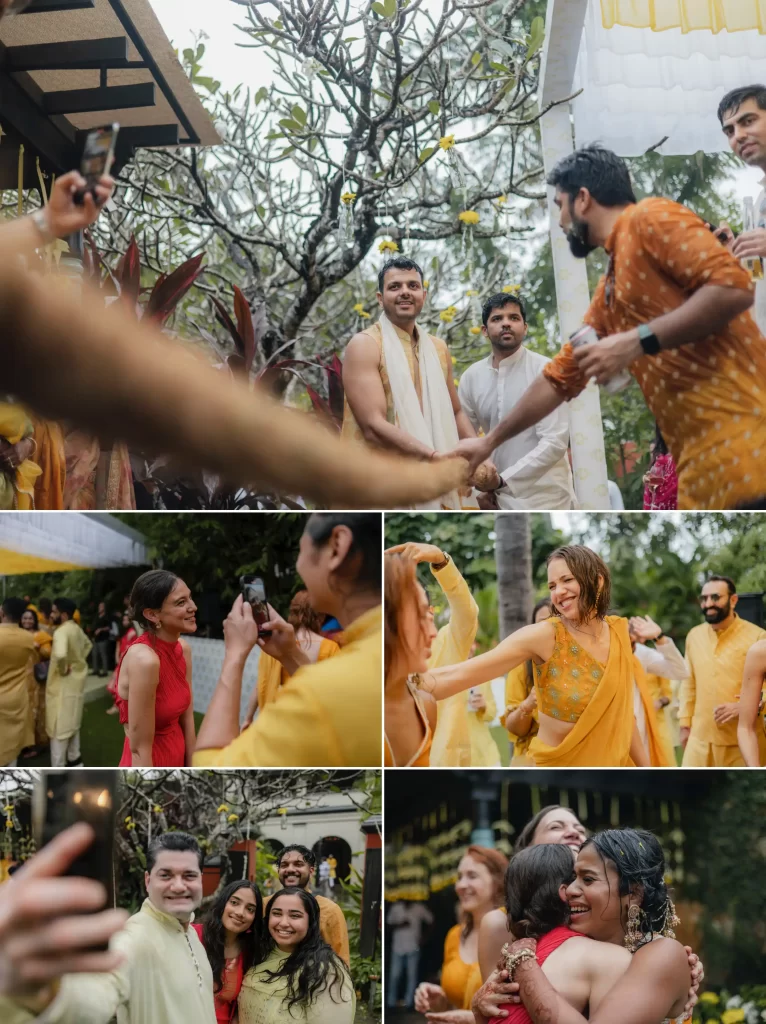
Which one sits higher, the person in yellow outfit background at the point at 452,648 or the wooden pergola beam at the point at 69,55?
the wooden pergola beam at the point at 69,55

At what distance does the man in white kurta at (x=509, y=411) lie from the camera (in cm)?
415

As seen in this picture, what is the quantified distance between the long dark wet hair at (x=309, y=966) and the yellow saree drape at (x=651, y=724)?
1.32 m

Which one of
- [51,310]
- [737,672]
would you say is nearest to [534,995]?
[737,672]

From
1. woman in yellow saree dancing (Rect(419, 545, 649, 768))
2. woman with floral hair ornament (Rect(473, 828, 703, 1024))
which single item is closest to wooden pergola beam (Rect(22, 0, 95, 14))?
woman in yellow saree dancing (Rect(419, 545, 649, 768))

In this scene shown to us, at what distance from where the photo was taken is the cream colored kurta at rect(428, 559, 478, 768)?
3928 millimetres

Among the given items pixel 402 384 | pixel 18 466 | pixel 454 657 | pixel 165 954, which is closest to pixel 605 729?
pixel 454 657

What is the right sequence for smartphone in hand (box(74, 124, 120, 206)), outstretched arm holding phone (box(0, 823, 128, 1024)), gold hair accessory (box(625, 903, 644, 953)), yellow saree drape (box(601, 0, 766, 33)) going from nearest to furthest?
outstretched arm holding phone (box(0, 823, 128, 1024))
smartphone in hand (box(74, 124, 120, 206))
gold hair accessory (box(625, 903, 644, 953))
yellow saree drape (box(601, 0, 766, 33))

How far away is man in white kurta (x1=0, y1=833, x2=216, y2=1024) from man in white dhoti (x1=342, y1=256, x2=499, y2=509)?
158cm

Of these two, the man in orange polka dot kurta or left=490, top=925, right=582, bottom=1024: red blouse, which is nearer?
left=490, top=925, right=582, bottom=1024: red blouse

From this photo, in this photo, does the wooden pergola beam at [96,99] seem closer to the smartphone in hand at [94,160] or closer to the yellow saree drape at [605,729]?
the yellow saree drape at [605,729]

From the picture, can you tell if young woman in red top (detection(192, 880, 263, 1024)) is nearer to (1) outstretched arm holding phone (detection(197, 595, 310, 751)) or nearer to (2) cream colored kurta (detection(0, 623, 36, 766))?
(1) outstretched arm holding phone (detection(197, 595, 310, 751))

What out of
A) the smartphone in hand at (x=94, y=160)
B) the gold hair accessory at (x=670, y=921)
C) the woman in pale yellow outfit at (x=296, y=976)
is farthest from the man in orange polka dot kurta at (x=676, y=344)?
the smartphone in hand at (x=94, y=160)

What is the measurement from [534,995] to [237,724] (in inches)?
53.2

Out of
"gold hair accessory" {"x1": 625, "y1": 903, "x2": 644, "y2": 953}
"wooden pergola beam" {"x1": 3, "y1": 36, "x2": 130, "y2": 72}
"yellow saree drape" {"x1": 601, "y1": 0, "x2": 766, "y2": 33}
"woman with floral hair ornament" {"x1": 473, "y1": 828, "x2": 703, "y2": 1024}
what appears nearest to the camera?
"woman with floral hair ornament" {"x1": 473, "y1": 828, "x2": 703, "y2": 1024}
